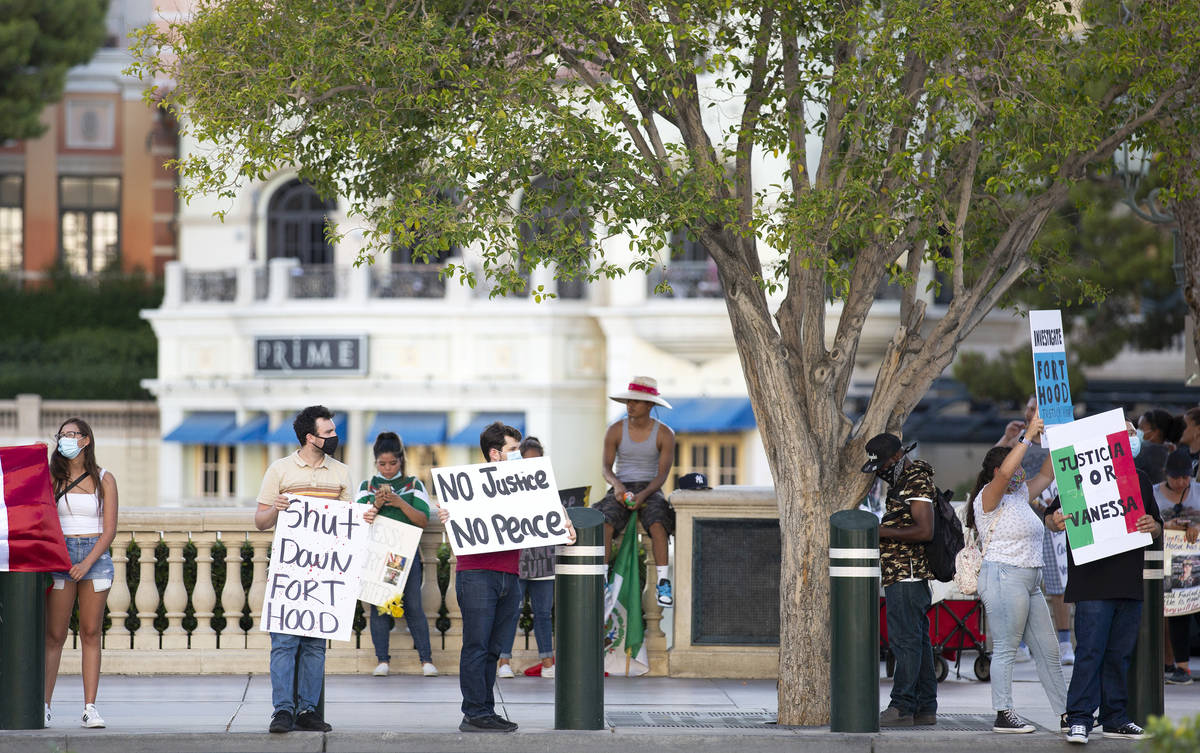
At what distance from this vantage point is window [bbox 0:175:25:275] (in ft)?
122

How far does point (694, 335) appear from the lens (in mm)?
29484

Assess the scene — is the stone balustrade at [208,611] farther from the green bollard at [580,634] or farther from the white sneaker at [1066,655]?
the white sneaker at [1066,655]

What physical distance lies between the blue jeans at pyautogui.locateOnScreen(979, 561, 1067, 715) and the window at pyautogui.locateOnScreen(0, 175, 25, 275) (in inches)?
1277

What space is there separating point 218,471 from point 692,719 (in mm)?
25012

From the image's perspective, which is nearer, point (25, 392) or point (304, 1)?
point (304, 1)

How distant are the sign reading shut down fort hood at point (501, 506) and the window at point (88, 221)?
29992 millimetres

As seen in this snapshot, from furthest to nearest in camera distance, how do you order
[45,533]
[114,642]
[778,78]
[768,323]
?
1. [114,642]
2. [778,78]
3. [768,323]
4. [45,533]

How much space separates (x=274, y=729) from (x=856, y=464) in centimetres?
383

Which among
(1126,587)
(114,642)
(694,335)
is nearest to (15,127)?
(694,335)

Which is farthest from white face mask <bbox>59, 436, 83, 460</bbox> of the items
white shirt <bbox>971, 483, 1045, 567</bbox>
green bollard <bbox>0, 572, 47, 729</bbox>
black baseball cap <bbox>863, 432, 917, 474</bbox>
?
white shirt <bbox>971, 483, 1045, 567</bbox>

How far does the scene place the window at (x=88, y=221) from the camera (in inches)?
1469

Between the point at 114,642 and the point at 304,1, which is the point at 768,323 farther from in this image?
the point at 114,642

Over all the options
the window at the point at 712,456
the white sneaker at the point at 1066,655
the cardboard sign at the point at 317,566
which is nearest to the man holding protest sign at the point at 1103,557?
the white sneaker at the point at 1066,655

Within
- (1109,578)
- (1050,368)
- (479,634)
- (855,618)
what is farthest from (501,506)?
(1109,578)
